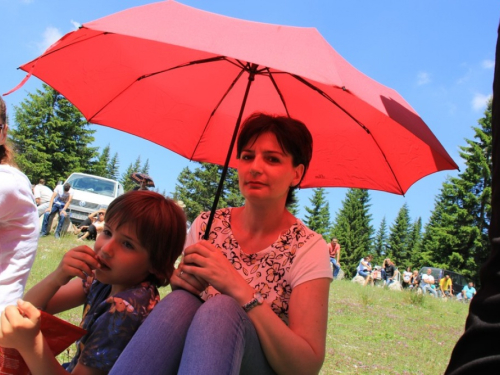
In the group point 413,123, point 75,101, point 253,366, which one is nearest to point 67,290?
point 253,366

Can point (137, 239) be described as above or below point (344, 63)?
below

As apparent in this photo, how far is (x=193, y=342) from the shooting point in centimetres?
151

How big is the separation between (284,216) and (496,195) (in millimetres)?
1740

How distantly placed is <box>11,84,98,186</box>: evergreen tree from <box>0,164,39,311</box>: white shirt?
4891 centimetres

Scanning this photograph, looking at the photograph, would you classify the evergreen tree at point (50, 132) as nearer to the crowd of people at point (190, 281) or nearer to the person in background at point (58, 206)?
the person in background at point (58, 206)

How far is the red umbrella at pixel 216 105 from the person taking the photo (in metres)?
2.76

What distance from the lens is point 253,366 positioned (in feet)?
5.65

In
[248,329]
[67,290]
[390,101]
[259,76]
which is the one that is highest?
[259,76]

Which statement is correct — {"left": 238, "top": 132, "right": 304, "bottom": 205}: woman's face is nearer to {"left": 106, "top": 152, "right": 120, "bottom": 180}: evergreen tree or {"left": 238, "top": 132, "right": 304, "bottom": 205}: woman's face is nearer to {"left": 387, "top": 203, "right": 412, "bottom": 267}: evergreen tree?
{"left": 387, "top": 203, "right": 412, "bottom": 267}: evergreen tree

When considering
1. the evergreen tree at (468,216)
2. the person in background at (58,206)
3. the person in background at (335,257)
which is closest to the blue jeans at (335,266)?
the person in background at (335,257)

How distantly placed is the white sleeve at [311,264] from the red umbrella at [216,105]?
740mm

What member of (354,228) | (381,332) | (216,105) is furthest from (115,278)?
(354,228)

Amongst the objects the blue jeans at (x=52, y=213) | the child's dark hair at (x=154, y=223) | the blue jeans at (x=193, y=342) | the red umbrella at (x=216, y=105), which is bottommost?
the blue jeans at (x=52, y=213)

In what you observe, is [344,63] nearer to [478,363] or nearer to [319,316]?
[319,316]
